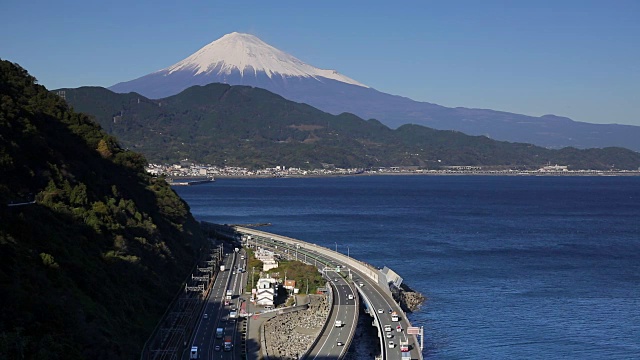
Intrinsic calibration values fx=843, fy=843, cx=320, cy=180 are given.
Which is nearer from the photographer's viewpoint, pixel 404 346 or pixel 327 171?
pixel 404 346

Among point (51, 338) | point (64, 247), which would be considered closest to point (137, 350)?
point (64, 247)

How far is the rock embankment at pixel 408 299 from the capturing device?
25.8 meters

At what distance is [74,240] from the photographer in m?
19.2

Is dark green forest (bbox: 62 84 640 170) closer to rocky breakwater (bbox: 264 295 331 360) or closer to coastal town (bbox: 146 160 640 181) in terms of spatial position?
coastal town (bbox: 146 160 640 181)

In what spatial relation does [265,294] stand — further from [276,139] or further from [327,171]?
[276,139]

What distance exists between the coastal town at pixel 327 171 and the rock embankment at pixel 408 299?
83.2m

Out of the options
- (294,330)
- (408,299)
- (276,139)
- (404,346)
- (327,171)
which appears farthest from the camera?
(276,139)

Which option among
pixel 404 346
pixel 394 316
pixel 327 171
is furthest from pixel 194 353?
pixel 327 171

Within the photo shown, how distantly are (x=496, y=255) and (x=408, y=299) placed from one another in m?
12.6

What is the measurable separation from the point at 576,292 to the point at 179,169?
9739cm

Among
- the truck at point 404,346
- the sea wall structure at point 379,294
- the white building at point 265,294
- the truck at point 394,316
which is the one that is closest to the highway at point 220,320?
the white building at point 265,294

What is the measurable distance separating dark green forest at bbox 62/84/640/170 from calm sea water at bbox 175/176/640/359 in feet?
198

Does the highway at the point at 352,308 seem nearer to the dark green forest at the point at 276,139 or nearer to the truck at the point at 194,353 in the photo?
the truck at the point at 194,353

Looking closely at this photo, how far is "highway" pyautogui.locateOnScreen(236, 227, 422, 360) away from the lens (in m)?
18.9
